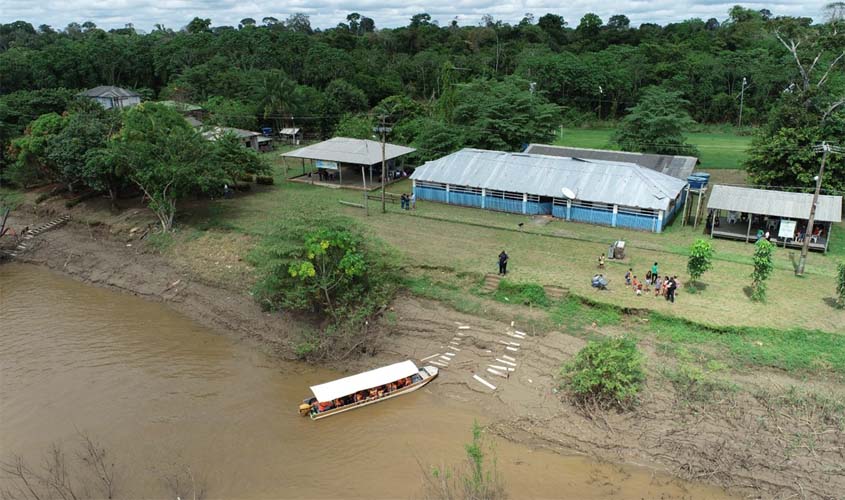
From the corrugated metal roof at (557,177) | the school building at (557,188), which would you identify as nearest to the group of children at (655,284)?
the school building at (557,188)

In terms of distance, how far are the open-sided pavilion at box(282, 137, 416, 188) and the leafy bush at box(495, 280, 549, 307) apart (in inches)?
768

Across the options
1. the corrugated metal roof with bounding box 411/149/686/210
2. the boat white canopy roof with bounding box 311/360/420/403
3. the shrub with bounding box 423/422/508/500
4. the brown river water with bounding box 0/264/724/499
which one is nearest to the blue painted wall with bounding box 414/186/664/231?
the corrugated metal roof with bounding box 411/149/686/210

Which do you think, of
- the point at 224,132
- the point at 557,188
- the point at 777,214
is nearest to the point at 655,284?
the point at 777,214

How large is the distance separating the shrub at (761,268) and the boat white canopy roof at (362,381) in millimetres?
15085

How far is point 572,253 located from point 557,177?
8097 millimetres

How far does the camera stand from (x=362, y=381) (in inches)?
816

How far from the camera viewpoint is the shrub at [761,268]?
2411cm

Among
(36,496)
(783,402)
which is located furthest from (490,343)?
(36,496)

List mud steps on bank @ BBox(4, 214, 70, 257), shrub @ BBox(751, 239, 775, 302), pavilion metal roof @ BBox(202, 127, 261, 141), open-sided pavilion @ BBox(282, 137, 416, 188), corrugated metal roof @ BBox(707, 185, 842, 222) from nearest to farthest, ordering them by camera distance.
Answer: shrub @ BBox(751, 239, 775, 302) < corrugated metal roof @ BBox(707, 185, 842, 222) < mud steps on bank @ BBox(4, 214, 70, 257) < pavilion metal roof @ BBox(202, 127, 261, 141) < open-sided pavilion @ BBox(282, 137, 416, 188)

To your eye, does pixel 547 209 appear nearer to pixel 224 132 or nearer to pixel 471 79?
pixel 224 132

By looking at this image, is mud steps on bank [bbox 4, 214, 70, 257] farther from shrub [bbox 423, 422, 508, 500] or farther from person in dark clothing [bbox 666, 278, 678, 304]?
person in dark clothing [bbox 666, 278, 678, 304]

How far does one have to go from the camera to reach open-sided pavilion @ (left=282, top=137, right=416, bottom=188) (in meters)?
44.2

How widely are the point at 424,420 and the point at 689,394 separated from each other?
9.12 m

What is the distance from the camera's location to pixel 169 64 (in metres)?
82.7
